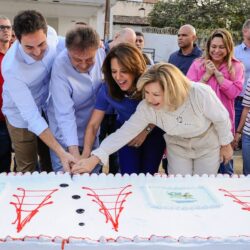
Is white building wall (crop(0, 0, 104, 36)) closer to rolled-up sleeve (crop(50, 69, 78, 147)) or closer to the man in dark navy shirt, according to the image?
Answer: the man in dark navy shirt

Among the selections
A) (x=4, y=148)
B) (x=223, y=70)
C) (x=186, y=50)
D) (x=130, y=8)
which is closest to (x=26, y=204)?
(x=4, y=148)

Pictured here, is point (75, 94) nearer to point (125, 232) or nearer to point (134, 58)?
point (134, 58)

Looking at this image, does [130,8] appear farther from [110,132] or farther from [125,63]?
[125,63]

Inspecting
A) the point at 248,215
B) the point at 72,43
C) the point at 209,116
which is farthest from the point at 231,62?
the point at 248,215

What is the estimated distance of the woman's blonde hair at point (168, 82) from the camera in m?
1.93

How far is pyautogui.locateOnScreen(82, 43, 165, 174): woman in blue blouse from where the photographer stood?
Answer: 2068mm

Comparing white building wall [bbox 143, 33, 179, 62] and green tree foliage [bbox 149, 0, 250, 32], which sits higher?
green tree foliage [bbox 149, 0, 250, 32]

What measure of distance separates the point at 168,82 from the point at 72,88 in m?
0.59

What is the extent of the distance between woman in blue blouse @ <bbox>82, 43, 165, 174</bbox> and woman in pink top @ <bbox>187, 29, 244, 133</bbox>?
725 millimetres

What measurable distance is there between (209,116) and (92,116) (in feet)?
2.15

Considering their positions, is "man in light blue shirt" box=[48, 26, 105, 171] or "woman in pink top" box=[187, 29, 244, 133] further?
"woman in pink top" box=[187, 29, 244, 133]

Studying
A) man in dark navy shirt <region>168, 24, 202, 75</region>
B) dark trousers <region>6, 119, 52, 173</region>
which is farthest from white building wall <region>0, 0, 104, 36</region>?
dark trousers <region>6, 119, 52, 173</region>

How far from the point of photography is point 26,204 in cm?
169

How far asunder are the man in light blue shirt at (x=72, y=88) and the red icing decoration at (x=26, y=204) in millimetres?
446
